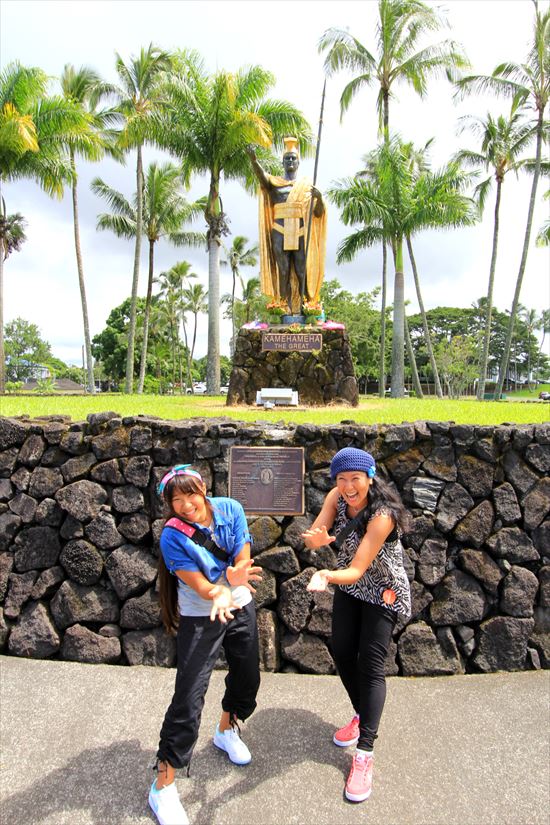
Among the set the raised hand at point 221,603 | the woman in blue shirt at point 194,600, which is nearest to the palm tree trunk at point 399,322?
the woman in blue shirt at point 194,600

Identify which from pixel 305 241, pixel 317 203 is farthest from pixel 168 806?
pixel 317 203

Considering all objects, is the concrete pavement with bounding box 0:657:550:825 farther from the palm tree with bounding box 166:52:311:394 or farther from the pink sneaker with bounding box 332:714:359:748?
the palm tree with bounding box 166:52:311:394

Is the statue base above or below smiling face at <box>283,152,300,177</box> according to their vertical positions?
below

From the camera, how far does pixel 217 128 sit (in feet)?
45.9

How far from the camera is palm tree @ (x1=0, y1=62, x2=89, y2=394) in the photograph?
1364 centimetres

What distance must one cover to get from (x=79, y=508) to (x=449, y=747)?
275 cm

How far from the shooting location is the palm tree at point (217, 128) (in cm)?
1360

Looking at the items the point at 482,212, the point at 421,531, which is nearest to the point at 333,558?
the point at 421,531

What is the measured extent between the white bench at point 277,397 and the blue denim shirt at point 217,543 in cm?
525

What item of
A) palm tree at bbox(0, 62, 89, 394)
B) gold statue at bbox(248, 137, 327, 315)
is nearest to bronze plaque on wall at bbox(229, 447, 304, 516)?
gold statue at bbox(248, 137, 327, 315)

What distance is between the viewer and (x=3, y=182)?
614 inches

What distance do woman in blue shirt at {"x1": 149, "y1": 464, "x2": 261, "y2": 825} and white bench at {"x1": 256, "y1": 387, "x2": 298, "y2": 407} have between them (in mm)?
5296

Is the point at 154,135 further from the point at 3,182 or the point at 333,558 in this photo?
the point at 333,558

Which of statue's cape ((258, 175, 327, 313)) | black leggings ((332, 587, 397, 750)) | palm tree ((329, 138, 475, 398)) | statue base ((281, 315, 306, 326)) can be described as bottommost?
black leggings ((332, 587, 397, 750))
